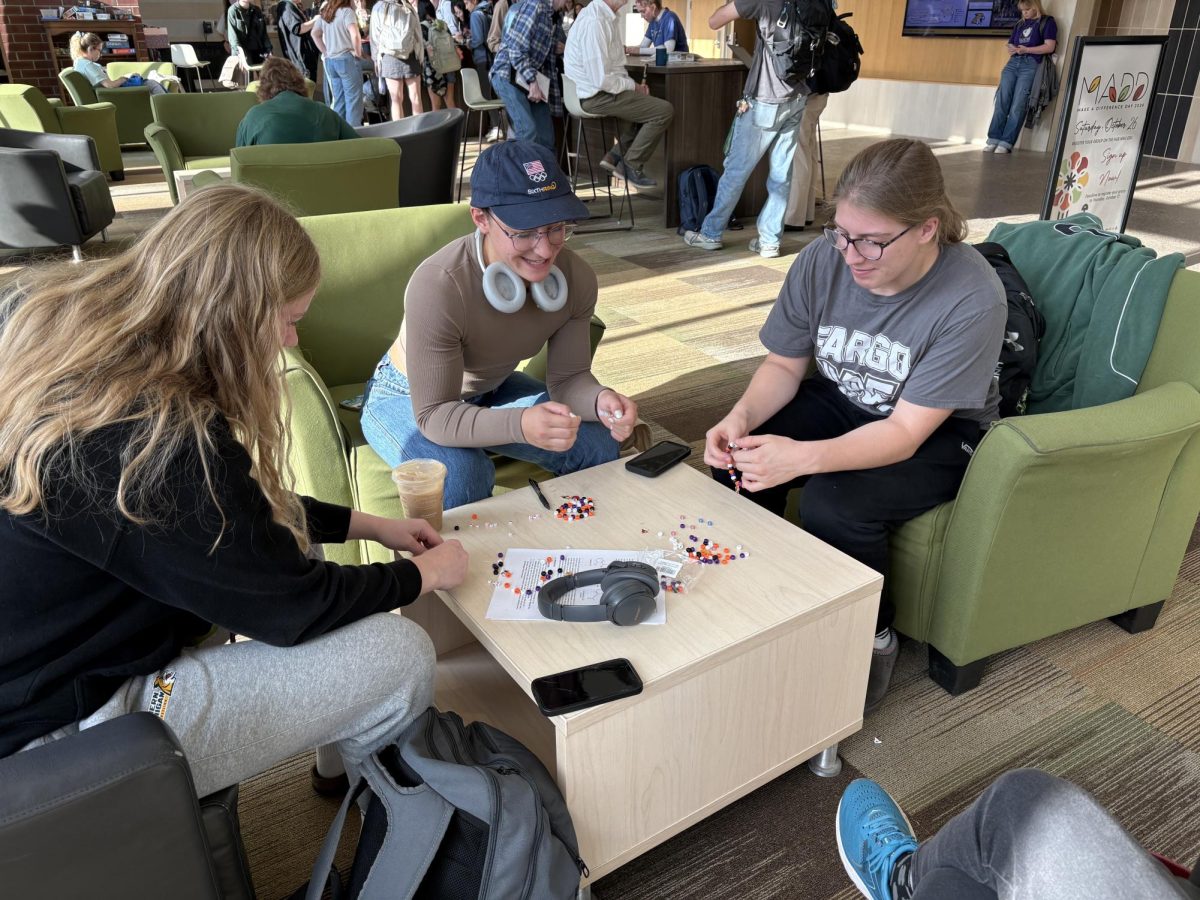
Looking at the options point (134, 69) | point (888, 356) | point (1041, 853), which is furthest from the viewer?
point (134, 69)

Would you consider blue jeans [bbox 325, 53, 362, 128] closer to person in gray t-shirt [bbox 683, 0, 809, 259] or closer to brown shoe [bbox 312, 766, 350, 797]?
person in gray t-shirt [bbox 683, 0, 809, 259]

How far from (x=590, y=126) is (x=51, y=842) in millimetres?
6631

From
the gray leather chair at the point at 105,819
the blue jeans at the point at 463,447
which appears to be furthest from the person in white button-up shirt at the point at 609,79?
the gray leather chair at the point at 105,819

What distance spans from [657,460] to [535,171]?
2.09 ft

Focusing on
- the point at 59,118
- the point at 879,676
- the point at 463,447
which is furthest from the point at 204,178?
the point at 59,118

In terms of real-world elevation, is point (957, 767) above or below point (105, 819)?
below

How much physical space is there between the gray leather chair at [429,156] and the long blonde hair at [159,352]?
3679mm

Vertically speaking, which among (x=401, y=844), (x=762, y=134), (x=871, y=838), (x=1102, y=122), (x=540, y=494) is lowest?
(x=871, y=838)

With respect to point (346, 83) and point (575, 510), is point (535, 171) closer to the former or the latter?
point (575, 510)

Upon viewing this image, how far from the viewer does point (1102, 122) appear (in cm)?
347

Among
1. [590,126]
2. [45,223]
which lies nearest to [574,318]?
[45,223]

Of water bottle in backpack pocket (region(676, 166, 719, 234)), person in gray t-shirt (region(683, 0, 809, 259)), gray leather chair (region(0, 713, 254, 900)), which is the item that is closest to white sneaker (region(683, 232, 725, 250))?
person in gray t-shirt (region(683, 0, 809, 259))

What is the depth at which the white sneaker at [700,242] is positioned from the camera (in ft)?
17.8

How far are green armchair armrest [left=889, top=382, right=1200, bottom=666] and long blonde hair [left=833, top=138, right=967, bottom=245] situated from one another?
1.41 feet
